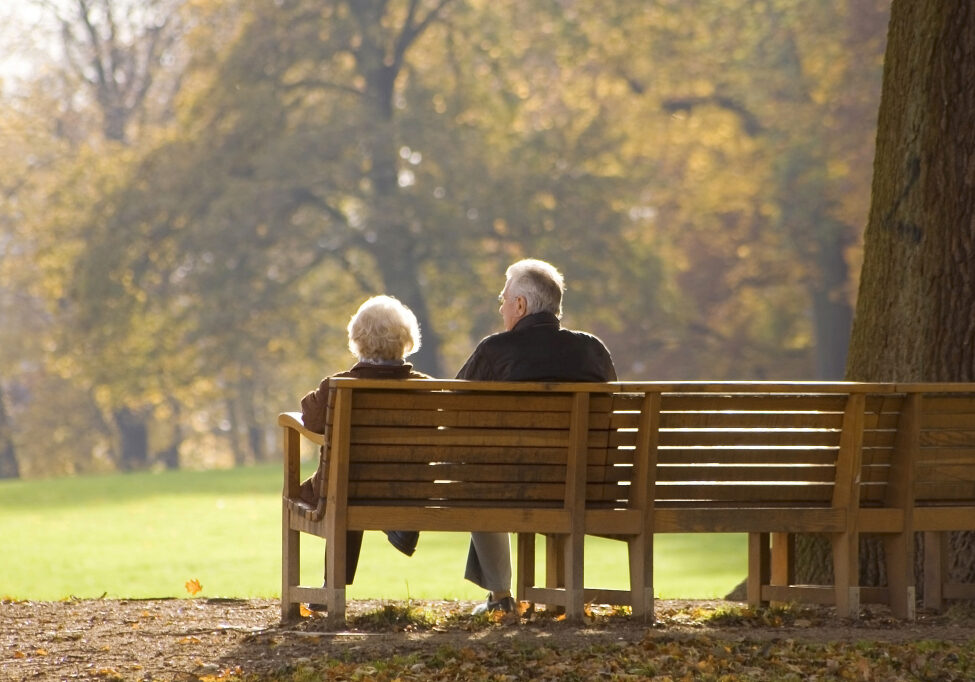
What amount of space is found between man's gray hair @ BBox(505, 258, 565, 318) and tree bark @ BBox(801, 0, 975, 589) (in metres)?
2.08

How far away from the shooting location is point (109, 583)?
1289cm

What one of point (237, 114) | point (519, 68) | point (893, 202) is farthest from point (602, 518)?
point (519, 68)

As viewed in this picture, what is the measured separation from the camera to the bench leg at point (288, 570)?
6.90 meters

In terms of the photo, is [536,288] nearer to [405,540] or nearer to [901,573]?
[405,540]

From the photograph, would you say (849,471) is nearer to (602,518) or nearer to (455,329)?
(602,518)

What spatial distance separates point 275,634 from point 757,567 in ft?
7.27

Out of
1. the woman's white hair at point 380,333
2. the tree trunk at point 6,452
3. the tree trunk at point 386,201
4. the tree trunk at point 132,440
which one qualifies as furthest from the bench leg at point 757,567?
the tree trunk at point 132,440

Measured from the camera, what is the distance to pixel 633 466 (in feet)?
21.3

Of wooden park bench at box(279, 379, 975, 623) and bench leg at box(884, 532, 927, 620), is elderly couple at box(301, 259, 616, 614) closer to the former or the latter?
wooden park bench at box(279, 379, 975, 623)

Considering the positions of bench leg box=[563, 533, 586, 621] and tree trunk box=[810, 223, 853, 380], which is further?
tree trunk box=[810, 223, 853, 380]

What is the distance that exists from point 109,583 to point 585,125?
25531mm

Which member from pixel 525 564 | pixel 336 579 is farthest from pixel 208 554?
pixel 336 579

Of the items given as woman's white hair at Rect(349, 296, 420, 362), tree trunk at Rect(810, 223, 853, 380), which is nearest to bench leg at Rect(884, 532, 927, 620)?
woman's white hair at Rect(349, 296, 420, 362)

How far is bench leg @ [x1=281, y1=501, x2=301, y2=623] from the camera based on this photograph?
6.90 m
